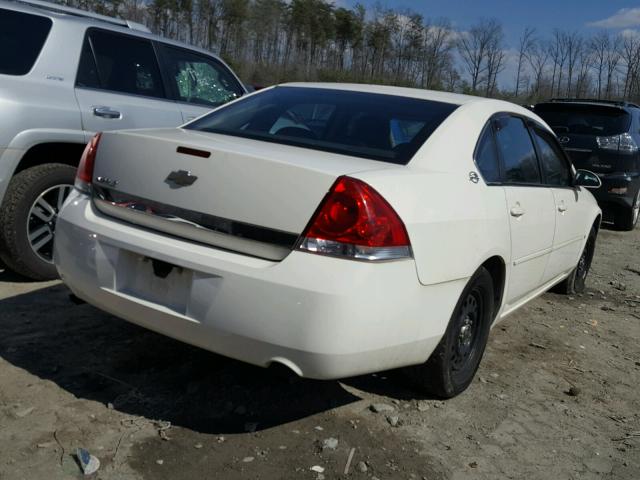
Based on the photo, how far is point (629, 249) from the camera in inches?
334

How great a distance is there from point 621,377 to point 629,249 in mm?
4821

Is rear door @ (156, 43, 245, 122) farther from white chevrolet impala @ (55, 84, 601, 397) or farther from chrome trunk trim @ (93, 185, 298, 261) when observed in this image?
chrome trunk trim @ (93, 185, 298, 261)

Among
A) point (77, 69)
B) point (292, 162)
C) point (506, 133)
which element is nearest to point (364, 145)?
point (292, 162)

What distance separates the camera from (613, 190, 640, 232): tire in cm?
952

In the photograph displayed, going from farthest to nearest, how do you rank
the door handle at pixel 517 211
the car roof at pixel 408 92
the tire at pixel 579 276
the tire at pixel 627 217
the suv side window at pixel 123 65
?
1. the tire at pixel 627 217
2. the tire at pixel 579 276
3. the suv side window at pixel 123 65
4. the car roof at pixel 408 92
5. the door handle at pixel 517 211

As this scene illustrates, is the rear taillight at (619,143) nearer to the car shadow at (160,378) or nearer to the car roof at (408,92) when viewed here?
the car roof at (408,92)

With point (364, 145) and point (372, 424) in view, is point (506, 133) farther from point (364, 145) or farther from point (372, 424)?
point (372, 424)

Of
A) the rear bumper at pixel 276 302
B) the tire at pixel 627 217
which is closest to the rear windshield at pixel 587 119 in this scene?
the tire at pixel 627 217

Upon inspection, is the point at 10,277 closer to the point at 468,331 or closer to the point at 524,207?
the point at 468,331

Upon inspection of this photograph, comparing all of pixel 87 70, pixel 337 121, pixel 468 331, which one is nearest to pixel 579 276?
pixel 468 331

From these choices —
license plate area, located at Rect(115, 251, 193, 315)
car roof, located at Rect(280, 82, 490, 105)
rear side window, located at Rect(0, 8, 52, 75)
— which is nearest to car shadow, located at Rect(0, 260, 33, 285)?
rear side window, located at Rect(0, 8, 52, 75)

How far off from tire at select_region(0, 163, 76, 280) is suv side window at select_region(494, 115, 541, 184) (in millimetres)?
2928

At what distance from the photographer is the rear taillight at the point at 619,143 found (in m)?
9.17

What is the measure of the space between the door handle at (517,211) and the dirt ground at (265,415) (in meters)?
0.96
